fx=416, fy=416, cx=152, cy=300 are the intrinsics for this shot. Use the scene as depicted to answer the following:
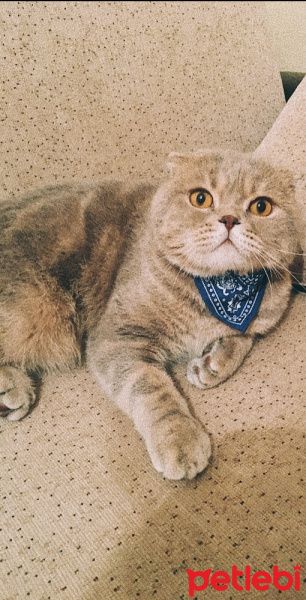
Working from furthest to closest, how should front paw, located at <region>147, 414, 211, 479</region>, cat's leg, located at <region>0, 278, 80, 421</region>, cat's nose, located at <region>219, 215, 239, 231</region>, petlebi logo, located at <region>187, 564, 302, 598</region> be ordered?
cat's leg, located at <region>0, 278, 80, 421</region> < cat's nose, located at <region>219, 215, 239, 231</region> < front paw, located at <region>147, 414, 211, 479</region> < petlebi logo, located at <region>187, 564, 302, 598</region>

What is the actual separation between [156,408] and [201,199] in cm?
44

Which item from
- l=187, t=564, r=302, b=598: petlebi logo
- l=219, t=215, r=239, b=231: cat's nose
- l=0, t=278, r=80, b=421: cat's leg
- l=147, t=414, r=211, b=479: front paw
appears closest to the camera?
l=187, t=564, r=302, b=598: petlebi logo

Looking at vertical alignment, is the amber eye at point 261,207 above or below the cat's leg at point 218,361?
above

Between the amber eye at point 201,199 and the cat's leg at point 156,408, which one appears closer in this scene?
the cat's leg at point 156,408

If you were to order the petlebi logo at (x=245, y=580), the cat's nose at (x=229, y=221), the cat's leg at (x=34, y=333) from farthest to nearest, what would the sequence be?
the cat's leg at (x=34, y=333), the cat's nose at (x=229, y=221), the petlebi logo at (x=245, y=580)

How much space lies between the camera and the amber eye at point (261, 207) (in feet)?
2.84

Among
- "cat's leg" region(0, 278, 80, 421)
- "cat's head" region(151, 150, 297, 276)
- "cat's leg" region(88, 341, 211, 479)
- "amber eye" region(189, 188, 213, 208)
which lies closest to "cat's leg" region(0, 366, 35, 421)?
"cat's leg" region(0, 278, 80, 421)

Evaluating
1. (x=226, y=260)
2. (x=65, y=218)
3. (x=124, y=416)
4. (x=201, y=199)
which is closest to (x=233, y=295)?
(x=226, y=260)

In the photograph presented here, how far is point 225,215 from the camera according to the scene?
2.67ft

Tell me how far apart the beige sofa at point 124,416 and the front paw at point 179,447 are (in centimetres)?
3

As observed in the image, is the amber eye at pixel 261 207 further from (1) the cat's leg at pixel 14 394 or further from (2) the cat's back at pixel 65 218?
(1) the cat's leg at pixel 14 394

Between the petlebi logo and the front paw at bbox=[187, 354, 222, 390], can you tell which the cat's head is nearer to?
the front paw at bbox=[187, 354, 222, 390]

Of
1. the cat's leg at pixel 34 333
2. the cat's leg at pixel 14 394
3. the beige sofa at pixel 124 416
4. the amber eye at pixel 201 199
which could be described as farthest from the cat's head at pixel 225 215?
the cat's leg at pixel 14 394

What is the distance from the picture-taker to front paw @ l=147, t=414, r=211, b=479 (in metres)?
0.68
